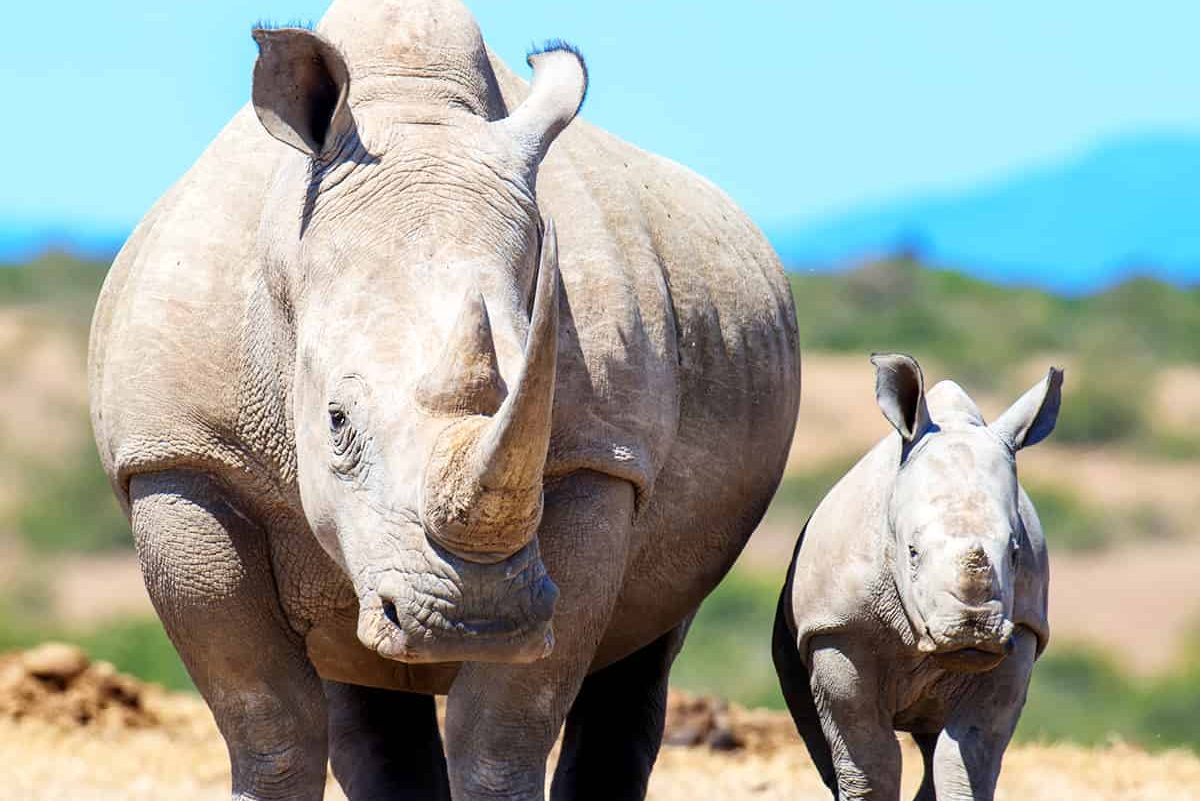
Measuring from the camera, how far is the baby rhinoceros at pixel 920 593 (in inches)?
267

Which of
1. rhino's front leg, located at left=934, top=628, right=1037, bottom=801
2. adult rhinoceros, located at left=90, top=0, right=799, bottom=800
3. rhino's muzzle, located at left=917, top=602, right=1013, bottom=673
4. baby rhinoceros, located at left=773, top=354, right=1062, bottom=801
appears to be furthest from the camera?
rhino's front leg, located at left=934, top=628, right=1037, bottom=801

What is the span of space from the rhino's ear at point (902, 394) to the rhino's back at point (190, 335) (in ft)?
5.82

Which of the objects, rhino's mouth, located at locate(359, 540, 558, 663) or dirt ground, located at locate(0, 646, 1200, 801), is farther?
dirt ground, located at locate(0, 646, 1200, 801)

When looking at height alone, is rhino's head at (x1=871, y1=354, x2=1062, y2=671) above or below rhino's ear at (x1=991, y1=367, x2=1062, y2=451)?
below

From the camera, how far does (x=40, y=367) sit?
109 ft

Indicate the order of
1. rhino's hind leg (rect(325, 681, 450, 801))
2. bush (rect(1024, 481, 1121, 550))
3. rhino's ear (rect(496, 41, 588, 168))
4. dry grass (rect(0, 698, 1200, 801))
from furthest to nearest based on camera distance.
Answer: bush (rect(1024, 481, 1121, 550)) → dry grass (rect(0, 698, 1200, 801)) → rhino's hind leg (rect(325, 681, 450, 801)) → rhino's ear (rect(496, 41, 588, 168))

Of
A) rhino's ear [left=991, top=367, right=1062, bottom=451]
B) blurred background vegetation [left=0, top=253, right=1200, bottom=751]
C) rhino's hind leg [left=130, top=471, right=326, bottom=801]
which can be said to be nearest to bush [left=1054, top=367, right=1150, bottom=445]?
blurred background vegetation [left=0, top=253, right=1200, bottom=751]

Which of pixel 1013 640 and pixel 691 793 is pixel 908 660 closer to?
pixel 1013 640

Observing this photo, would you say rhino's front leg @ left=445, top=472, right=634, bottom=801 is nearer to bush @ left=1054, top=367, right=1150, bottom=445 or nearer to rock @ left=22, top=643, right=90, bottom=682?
rock @ left=22, top=643, right=90, bottom=682

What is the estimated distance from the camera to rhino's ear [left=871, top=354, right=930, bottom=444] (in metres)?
7.09

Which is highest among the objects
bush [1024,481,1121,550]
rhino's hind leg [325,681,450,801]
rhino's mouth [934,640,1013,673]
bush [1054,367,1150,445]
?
bush [1054,367,1150,445]

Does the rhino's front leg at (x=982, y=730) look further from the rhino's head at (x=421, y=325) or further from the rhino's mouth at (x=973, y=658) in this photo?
the rhino's head at (x=421, y=325)

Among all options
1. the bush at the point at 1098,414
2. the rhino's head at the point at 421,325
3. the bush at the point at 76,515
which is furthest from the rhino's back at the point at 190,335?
the bush at the point at 1098,414

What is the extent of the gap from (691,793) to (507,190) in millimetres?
3826
